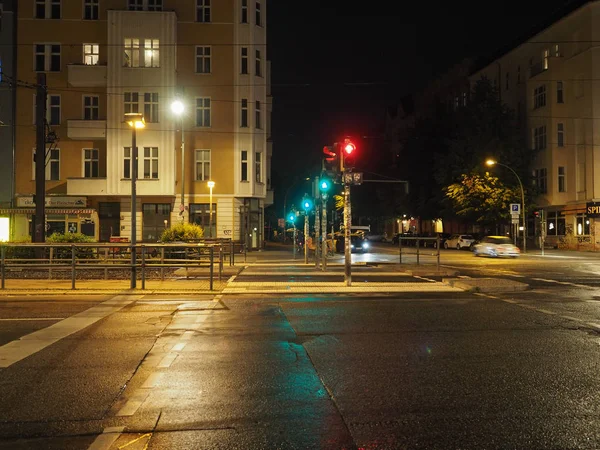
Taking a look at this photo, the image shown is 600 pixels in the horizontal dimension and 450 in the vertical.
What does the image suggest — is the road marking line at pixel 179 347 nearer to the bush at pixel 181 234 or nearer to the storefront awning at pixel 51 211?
the bush at pixel 181 234

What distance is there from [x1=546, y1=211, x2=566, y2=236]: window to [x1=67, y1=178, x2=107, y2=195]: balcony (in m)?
38.4

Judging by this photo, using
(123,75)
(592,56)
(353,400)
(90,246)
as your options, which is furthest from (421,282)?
(592,56)

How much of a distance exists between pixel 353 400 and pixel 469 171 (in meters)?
53.4

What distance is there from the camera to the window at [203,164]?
42875 mm

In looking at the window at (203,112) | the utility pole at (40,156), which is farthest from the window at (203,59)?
the utility pole at (40,156)

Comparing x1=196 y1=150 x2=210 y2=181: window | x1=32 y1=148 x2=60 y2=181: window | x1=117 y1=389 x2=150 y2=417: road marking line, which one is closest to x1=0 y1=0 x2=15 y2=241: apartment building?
x1=32 y1=148 x2=60 y2=181: window

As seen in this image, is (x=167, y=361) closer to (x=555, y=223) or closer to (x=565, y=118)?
(x=565, y=118)

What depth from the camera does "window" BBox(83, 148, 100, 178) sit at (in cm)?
4272

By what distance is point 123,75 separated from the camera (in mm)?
41281

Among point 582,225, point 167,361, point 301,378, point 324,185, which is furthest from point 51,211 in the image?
point 582,225

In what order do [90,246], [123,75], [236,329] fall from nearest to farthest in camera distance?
[236,329]
[90,246]
[123,75]

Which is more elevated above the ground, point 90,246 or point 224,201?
point 224,201

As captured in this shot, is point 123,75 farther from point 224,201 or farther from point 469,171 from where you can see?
point 469,171

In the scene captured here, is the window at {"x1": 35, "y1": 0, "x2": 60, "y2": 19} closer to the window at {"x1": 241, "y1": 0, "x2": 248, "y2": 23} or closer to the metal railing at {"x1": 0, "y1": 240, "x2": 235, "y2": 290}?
the window at {"x1": 241, "y1": 0, "x2": 248, "y2": 23}
